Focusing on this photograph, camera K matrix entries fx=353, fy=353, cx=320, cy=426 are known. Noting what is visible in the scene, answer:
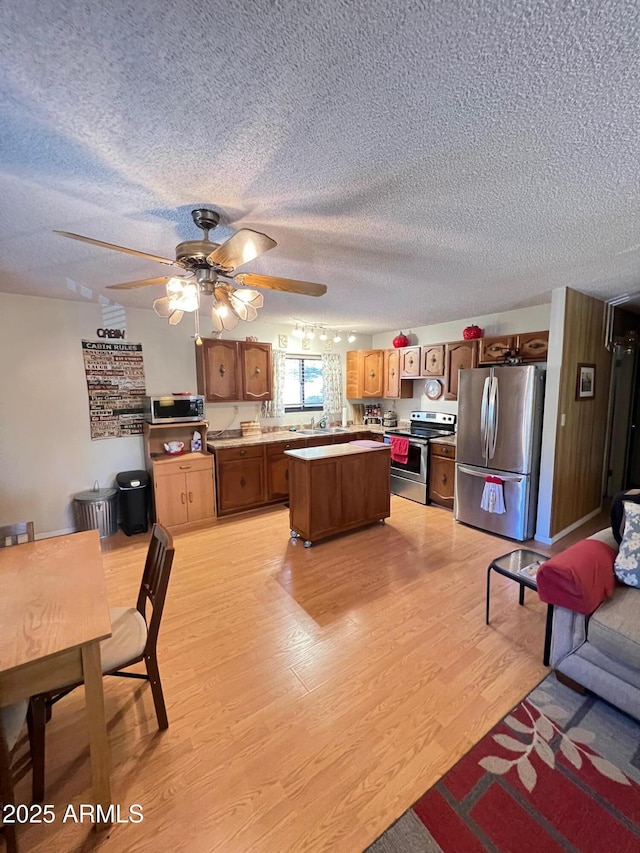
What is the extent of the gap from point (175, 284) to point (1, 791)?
2167mm

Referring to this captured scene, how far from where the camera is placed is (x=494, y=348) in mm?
4078

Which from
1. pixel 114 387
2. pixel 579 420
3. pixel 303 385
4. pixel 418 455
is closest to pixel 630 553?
pixel 579 420

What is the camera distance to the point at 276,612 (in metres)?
2.51

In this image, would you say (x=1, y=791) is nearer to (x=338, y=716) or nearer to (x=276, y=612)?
(x=338, y=716)

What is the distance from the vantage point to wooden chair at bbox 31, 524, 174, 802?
138 centimetres

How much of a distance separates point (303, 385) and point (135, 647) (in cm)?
439

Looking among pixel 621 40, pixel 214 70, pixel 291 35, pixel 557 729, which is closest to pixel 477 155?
pixel 621 40

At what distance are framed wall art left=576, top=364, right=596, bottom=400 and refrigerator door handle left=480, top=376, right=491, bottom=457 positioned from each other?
84 centimetres

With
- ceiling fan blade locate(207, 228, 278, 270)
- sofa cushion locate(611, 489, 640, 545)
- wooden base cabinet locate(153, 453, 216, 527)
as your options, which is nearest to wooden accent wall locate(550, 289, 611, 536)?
sofa cushion locate(611, 489, 640, 545)

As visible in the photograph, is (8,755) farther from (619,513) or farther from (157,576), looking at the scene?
(619,513)

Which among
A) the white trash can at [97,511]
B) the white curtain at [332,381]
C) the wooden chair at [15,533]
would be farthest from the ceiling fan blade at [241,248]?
the white curtain at [332,381]

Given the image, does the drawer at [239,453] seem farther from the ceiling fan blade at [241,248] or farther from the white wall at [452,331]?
the ceiling fan blade at [241,248]

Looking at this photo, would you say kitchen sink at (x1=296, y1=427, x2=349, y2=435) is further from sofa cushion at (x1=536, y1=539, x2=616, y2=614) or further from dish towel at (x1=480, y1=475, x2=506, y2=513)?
sofa cushion at (x1=536, y1=539, x2=616, y2=614)

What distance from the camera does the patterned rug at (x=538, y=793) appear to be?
125 cm
